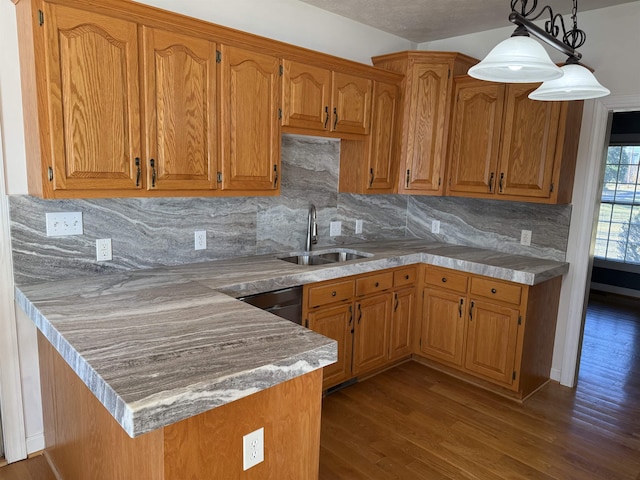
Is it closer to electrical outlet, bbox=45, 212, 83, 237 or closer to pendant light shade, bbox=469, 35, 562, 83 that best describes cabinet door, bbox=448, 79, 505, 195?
pendant light shade, bbox=469, 35, 562, 83

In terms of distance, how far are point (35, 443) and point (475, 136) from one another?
3.44m

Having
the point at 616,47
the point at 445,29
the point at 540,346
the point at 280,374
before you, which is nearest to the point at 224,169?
the point at 280,374

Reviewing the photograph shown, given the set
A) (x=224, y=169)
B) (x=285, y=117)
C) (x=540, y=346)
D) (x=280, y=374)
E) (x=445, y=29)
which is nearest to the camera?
(x=280, y=374)

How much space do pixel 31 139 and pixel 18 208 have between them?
36 centimetres

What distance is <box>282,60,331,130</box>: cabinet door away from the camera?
268 cm

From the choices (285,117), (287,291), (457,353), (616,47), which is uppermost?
(616,47)

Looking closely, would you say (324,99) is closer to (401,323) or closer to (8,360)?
(401,323)

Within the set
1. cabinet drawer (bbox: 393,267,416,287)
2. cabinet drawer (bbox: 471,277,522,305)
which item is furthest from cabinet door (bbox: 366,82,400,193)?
cabinet drawer (bbox: 471,277,522,305)

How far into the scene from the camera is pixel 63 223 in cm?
222

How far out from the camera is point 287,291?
2564mm

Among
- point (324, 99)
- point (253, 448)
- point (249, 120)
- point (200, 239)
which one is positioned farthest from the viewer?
point (324, 99)

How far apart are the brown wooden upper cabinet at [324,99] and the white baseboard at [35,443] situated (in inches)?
87.5

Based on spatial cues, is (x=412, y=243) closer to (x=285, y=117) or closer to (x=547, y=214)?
(x=547, y=214)

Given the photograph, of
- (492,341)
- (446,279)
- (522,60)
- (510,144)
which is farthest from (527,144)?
(522,60)
